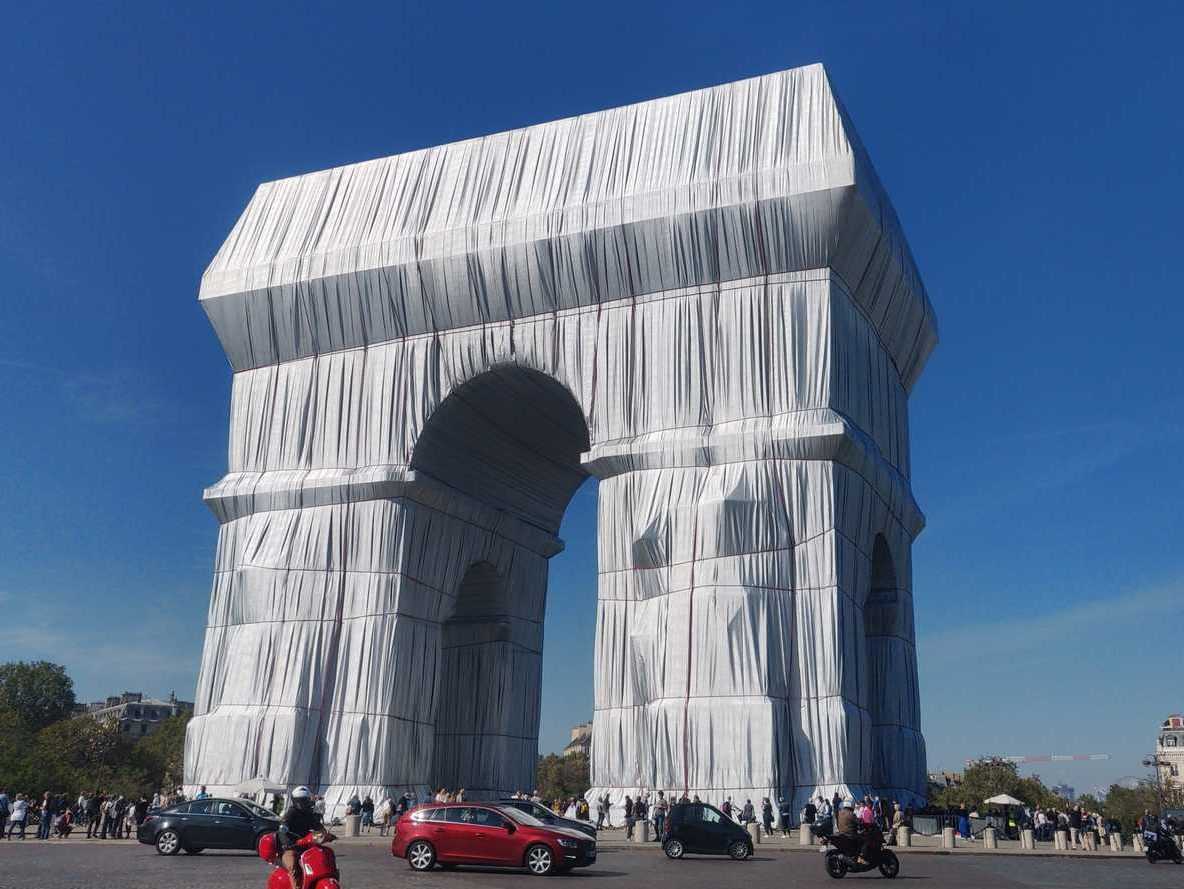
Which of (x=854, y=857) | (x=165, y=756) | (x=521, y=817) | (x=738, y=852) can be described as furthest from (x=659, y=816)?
(x=165, y=756)

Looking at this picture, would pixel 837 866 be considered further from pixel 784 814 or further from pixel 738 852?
pixel 784 814

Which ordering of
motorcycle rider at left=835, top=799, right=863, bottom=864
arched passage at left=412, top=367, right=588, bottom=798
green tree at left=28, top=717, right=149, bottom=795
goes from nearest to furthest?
motorcycle rider at left=835, top=799, right=863, bottom=864, arched passage at left=412, top=367, right=588, bottom=798, green tree at left=28, top=717, right=149, bottom=795

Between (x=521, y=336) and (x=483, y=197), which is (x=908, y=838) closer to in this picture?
Answer: (x=521, y=336)

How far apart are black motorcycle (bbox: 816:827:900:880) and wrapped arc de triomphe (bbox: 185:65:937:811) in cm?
985

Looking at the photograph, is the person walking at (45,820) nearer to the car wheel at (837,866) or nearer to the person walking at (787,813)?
the person walking at (787,813)

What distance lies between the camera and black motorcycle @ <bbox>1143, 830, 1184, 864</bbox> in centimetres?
2470

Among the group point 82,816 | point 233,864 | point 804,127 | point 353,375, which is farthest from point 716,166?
point 82,816

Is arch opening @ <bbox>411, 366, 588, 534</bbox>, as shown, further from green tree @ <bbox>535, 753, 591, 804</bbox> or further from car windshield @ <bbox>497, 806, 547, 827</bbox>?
green tree @ <bbox>535, 753, 591, 804</bbox>

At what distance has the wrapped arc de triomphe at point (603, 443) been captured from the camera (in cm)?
2911

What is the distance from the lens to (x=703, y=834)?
22.0 metres

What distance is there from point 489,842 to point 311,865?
10.1m

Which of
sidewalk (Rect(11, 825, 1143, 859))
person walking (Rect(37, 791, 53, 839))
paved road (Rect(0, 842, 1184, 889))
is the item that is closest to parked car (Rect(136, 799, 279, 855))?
paved road (Rect(0, 842, 1184, 889))

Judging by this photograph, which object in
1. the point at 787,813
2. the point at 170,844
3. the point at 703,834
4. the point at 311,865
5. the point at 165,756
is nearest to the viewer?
the point at 311,865

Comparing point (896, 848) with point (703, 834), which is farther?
point (896, 848)
